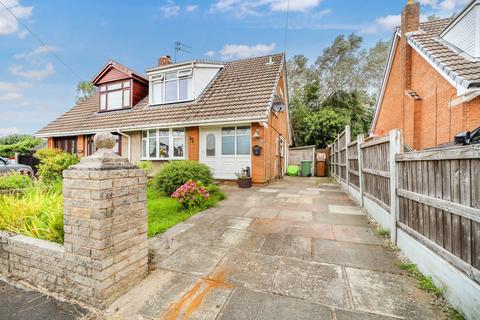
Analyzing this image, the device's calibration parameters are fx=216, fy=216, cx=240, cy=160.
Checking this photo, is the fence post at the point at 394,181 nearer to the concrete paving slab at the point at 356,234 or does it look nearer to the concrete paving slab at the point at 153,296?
the concrete paving slab at the point at 356,234

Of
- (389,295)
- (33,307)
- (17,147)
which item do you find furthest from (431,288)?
(17,147)

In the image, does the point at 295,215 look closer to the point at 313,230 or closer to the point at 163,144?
the point at 313,230

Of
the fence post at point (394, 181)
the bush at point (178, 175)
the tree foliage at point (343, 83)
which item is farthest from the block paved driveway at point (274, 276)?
the tree foliage at point (343, 83)

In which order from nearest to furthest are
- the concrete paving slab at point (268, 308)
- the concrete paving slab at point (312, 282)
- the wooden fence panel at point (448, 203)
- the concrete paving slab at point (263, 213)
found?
the wooden fence panel at point (448, 203) → the concrete paving slab at point (268, 308) → the concrete paving slab at point (312, 282) → the concrete paving slab at point (263, 213)

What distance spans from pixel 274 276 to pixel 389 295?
43.8 inches

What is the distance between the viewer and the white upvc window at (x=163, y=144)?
10.3 metres

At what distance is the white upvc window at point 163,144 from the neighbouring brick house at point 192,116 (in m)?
0.05

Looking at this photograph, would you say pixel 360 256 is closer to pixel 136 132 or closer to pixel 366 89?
pixel 136 132

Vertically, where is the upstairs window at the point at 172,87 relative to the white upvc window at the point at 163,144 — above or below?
above

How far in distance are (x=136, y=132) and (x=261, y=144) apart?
6.91m

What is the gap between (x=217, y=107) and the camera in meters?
9.65

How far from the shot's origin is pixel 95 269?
2023mm

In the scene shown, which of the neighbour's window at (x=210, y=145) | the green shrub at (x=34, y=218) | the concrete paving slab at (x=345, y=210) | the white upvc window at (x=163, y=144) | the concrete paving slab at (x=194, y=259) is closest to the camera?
the concrete paving slab at (x=194, y=259)

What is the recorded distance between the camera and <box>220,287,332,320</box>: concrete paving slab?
1825 millimetres
